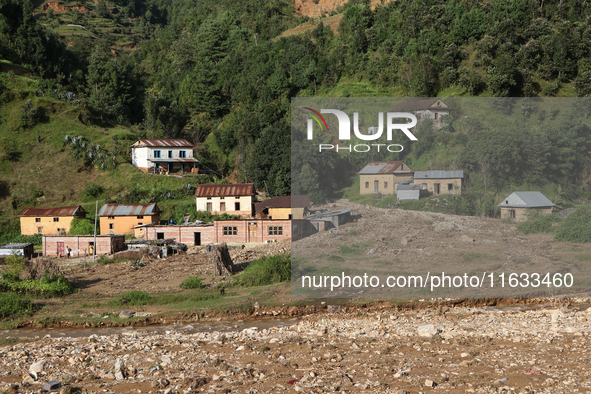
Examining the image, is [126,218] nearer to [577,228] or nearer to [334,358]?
[334,358]

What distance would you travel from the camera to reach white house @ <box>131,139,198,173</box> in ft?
169

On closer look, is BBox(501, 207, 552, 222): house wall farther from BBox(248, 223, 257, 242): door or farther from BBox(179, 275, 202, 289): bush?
BBox(248, 223, 257, 242): door

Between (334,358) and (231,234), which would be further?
(231,234)

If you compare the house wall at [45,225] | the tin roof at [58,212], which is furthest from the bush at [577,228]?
the house wall at [45,225]

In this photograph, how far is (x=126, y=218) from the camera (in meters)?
37.7

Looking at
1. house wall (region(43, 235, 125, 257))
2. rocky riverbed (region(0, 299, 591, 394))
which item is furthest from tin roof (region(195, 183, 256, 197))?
rocky riverbed (region(0, 299, 591, 394))

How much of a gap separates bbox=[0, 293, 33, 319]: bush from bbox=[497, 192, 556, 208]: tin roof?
18.4 m

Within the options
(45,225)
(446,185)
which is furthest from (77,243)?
(446,185)

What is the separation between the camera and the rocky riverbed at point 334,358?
1126 centimetres

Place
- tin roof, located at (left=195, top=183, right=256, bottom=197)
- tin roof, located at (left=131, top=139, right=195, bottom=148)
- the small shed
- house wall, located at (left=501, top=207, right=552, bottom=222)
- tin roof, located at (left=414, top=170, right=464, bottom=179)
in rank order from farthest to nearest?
1. tin roof, located at (left=131, top=139, right=195, bottom=148)
2. tin roof, located at (left=195, top=183, right=256, bottom=197)
3. the small shed
4. house wall, located at (left=501, top=207, right=552, bottom=222)
5. tin roof, located at (left=414, top=170, right=464, bottom=179)

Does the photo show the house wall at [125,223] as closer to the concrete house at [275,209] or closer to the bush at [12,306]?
the concrete house at [275,209]

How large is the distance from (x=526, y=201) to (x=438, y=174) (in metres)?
3.65

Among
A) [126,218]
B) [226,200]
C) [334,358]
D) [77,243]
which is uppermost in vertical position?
[226,200]

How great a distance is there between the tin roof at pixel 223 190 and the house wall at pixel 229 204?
1.06 ft
